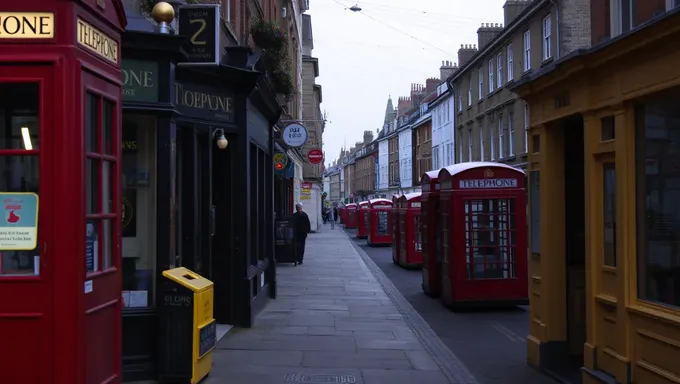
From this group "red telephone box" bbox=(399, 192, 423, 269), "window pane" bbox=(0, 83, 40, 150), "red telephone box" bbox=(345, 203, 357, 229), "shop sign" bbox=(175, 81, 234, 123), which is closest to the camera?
"window pane" bbox=(0, 83, 40, 150)

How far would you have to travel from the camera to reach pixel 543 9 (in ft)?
98.8

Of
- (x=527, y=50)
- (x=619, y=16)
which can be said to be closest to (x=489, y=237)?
(x=619, y=16)

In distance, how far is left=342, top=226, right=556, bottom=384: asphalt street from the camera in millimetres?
8781

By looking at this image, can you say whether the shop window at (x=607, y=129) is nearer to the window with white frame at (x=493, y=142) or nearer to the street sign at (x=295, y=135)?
the street sign at (x=295, y=135)

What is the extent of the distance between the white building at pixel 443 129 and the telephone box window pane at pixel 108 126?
139ft

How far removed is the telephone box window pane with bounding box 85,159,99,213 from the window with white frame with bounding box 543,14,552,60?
26720 millimetres

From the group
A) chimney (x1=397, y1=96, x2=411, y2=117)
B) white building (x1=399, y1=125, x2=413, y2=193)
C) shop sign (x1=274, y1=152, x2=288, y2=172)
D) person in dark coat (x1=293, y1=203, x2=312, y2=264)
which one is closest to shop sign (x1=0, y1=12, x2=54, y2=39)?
shop sign (x1=274, y1=152, x2=288, y2=172)

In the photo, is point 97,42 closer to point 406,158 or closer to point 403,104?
point 406,158

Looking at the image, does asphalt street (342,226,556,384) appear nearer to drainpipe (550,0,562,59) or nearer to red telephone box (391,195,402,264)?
red telephone box (391,195,402,264)

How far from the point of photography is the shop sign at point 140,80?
7828 millimetres

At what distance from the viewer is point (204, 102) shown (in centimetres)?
1044

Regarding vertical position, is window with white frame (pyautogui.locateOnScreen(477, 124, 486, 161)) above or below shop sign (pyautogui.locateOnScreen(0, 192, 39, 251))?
above

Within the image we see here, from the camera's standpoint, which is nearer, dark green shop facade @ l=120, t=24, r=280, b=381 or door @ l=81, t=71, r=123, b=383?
door @ l=81, t=71, r=123, b=383

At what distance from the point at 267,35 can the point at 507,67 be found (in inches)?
813
